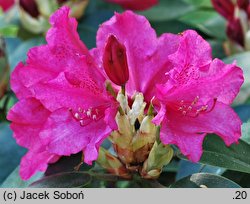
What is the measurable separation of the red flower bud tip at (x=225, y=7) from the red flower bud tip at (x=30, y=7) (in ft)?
1.15

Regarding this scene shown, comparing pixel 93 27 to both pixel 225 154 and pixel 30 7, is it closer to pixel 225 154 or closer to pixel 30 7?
pixel 30 7

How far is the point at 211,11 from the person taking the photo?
51.8 inches

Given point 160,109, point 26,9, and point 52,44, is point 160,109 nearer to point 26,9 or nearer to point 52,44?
point 52,44

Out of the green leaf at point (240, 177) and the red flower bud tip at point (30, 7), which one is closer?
the green leaf at point (240, 177)

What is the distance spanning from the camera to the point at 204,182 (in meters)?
0.74

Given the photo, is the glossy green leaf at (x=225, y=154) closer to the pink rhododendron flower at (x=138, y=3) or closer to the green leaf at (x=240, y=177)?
the green leaf at (x=240, y=177)

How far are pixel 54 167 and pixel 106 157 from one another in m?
0.10

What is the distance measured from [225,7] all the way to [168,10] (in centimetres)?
19

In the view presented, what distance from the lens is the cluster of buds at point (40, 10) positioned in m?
1.17

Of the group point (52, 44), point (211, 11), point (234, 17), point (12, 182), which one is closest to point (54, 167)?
point (12, 182)

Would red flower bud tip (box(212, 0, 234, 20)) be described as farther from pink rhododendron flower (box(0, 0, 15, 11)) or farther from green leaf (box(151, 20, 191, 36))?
pink rhododendron flower (box(0, 0, 15, 11))

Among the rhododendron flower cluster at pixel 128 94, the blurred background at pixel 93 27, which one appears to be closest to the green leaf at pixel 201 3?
the blurred background at pixel 93 27

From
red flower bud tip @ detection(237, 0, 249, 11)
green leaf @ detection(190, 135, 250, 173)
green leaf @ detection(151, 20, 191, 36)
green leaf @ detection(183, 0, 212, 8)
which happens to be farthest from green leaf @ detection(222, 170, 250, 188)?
green leaf @ detection(183, 0, 212, 8)

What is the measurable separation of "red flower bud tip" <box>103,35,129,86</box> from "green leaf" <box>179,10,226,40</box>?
519 mm
